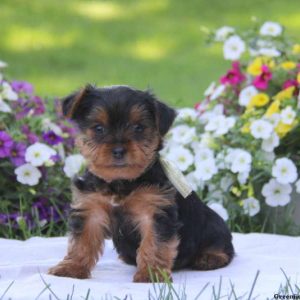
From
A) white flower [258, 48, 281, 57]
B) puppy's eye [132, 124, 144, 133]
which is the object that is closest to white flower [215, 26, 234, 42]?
white flower [258, 48, 281, 57]

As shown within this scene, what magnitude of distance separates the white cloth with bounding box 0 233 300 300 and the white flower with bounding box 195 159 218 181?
67cm

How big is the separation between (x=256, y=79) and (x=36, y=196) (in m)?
2.26

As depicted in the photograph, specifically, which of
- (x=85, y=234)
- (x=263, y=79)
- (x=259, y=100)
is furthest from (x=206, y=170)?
(x=85, y=234)

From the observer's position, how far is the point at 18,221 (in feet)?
22.1

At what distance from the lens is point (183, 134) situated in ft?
25.4

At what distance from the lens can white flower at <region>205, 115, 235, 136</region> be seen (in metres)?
7.29

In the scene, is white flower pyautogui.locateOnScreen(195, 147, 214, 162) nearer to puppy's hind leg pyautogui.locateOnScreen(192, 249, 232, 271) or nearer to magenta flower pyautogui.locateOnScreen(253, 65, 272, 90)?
magenta flower pyautogui.locateOnScreen(253, 65, 272, 90)

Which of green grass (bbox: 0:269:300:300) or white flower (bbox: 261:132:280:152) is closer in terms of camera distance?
green grass (bbox: 0:269:300:300)

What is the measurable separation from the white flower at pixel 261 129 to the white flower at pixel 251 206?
1.70 ft

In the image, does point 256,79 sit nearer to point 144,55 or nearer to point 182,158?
point 182,158

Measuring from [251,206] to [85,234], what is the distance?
2.16 m

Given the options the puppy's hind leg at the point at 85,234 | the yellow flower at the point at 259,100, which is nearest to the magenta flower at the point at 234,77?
the yellow flower at the point at 259,100

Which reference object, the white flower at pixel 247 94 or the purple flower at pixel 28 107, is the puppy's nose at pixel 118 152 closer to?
the purple flower at pixel 28 107

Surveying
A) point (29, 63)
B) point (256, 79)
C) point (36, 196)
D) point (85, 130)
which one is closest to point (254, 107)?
point (256, 79)
